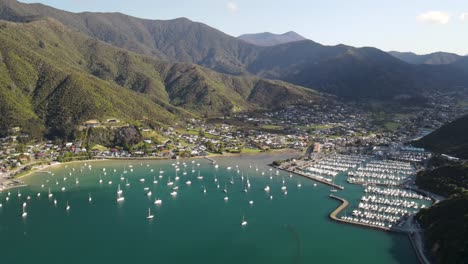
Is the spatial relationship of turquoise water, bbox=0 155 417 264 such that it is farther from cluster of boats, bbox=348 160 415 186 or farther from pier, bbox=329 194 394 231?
cluster of boats, bbox=348 160 415 186

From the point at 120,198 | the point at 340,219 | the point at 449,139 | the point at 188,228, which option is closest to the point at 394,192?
the point at 340,219

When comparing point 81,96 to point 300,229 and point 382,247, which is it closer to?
point 300,229

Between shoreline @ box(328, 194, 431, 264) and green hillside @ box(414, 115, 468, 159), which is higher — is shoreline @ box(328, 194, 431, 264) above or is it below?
below

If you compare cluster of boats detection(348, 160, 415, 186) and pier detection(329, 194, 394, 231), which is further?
cluster of boats detection(348, 160, 415, 186)

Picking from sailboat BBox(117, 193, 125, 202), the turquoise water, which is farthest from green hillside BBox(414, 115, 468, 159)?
sailboat BBox(117, 193, 125, 202)

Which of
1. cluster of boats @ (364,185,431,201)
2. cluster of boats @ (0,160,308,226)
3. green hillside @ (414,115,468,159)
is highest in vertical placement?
green hillside @ (414,115,468,159)

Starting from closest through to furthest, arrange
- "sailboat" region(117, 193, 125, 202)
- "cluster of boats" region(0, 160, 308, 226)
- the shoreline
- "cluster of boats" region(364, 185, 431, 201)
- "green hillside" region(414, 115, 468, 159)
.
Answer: the shoreline < "cluster of boats" region(364, 185, 431, 201) < "sailboat" region(117, 193, 125, 202) < "cluster of boats" region(0, 160, 308, 226) < "green hillside" region(414, 115, 468, 159)

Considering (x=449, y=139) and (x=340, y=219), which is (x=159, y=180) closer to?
(x=340, y=219)

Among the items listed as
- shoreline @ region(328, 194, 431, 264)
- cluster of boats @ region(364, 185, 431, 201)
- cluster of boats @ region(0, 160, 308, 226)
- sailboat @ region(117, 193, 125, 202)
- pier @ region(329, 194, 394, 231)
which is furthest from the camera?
cluster of boats @ region(0, 160, 308, 226)

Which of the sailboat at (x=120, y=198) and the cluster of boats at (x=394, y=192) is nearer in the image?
the cluster of boats at (x=394, y=192)

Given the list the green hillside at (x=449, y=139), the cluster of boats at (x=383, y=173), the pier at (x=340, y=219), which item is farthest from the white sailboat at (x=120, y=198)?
the green hillside at (x=449, y=139)

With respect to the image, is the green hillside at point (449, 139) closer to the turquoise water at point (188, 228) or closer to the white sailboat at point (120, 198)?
the turquoise water at point (188, 228)
